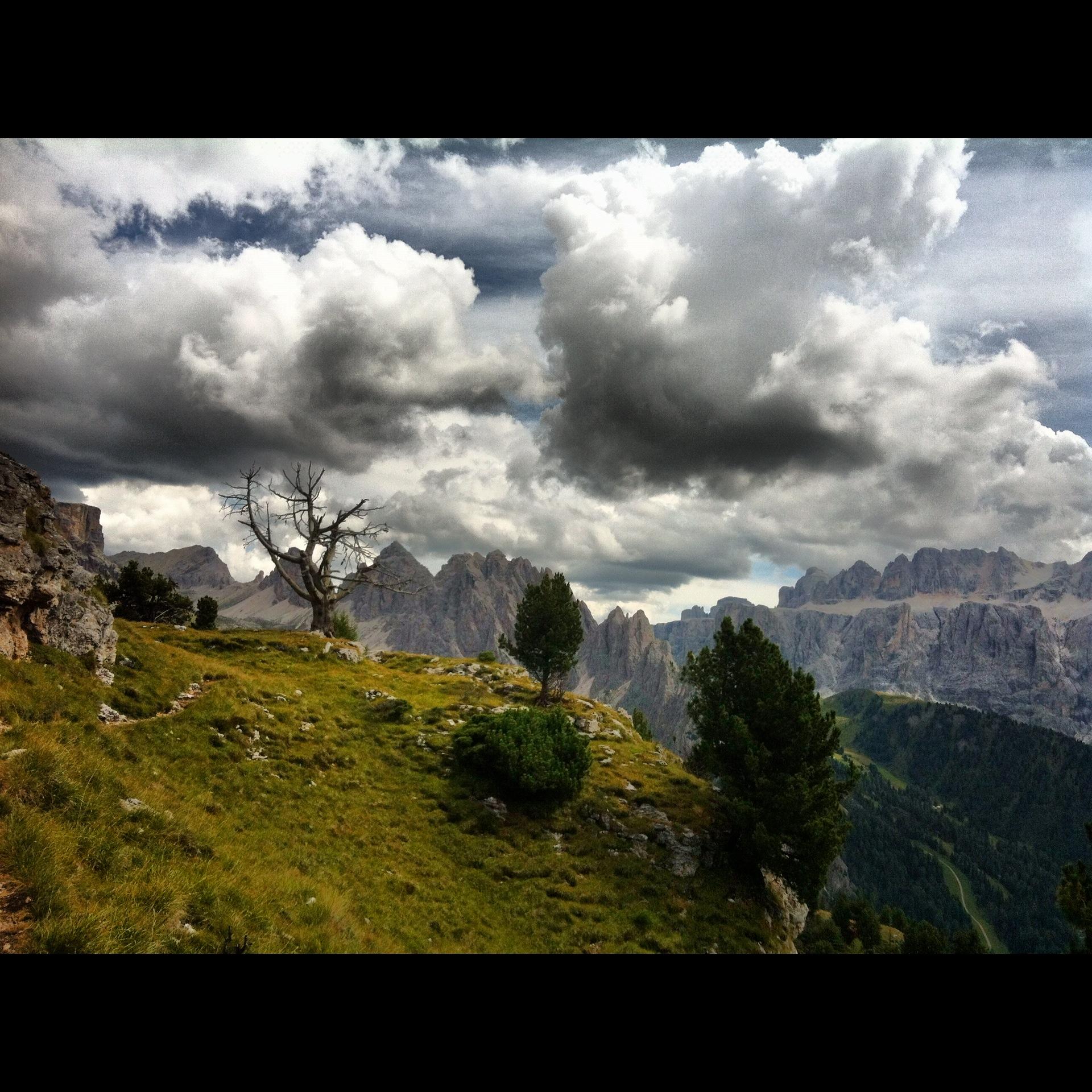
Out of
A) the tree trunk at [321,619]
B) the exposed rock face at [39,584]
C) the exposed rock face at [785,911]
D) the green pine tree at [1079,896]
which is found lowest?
the exposed rock face at [785,911]

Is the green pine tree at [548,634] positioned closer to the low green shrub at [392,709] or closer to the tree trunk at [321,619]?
A: the low green shrub at [392,709]

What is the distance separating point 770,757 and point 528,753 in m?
11.8

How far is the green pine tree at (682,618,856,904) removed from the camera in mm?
23438

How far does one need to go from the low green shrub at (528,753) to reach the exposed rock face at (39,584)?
16.2 meters

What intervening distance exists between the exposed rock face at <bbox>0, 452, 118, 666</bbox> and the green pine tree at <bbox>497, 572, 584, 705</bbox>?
2995cm

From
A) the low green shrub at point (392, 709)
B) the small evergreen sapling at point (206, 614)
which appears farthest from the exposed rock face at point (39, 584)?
the small evergreen sapling at point (206, 614)

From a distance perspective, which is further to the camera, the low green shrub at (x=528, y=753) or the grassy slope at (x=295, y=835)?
the low green shrub at (x=528, y=753)

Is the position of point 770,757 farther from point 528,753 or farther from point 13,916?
point 13,916

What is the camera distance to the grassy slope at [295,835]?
8.34 meters

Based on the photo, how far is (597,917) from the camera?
18.6m

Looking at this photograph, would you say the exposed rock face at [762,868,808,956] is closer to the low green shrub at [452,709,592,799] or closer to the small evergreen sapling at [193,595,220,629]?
the low green shrub at [452,709,592,799]
